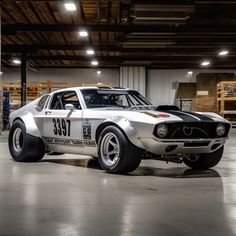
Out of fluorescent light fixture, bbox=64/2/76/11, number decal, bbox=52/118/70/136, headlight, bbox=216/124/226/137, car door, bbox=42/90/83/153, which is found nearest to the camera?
headlight, bbox=216/124/226/137

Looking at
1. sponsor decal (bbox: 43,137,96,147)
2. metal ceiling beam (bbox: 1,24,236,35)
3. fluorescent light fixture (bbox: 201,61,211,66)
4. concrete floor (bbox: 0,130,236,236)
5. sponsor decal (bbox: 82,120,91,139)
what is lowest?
concrete floor (bbox: 0,130,236,236)

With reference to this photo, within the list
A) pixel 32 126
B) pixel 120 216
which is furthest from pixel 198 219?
pixel 32 126

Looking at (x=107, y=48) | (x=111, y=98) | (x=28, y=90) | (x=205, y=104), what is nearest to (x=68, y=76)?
(x=28, y=90)

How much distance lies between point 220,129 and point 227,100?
2065 centimetres

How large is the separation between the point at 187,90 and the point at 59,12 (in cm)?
2015

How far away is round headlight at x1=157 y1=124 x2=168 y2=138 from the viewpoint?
21.0 ft

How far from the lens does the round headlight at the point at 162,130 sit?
640cm

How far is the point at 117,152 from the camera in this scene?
6.74 m

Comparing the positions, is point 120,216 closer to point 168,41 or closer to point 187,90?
point 168,41

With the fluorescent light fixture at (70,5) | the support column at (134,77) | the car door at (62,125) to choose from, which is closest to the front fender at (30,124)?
the car door at (62,125)

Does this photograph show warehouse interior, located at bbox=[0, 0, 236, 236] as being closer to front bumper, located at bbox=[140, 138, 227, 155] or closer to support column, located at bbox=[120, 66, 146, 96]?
support column, located at bbox=[120, 66, 146, 96]

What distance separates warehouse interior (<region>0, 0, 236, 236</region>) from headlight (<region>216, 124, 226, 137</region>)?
0.59 m

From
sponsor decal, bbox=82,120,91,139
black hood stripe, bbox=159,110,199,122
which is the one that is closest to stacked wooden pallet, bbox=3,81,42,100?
sponsor decal, bbox=82,120,91,139

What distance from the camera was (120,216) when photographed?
13.1 ft
